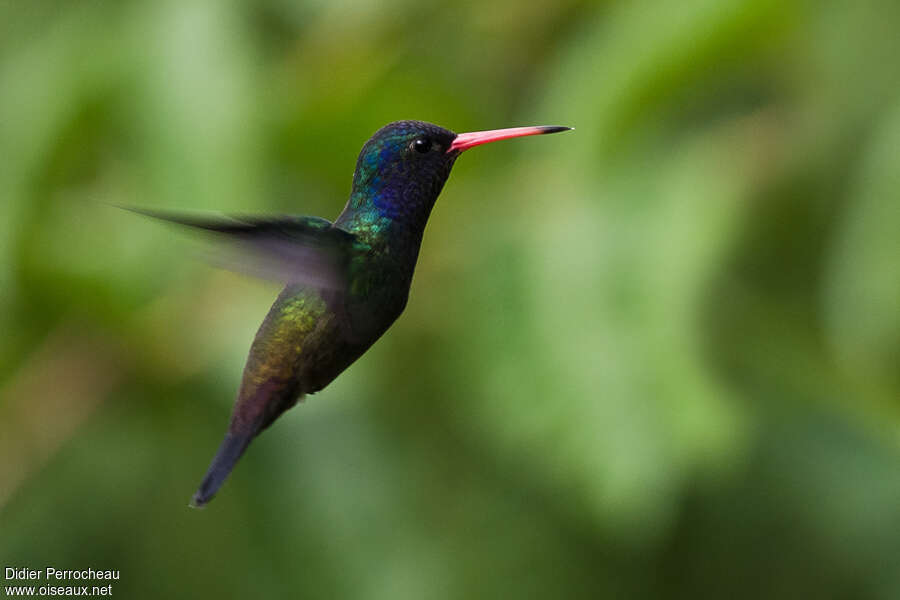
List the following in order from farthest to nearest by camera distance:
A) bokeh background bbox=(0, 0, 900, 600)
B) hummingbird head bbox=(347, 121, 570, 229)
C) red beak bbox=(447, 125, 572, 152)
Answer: bokeh background bbox=(0, 0, 900, 600), hummingbird head bbox=(347, 121, 570, 229), red beak bbox=(447, 125, 572, 152)

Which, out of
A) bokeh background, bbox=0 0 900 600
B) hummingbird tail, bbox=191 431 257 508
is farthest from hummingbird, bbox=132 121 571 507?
bokeh background, bbox=0 0 900 600

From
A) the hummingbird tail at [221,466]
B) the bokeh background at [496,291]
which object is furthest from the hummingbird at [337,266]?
the bokeh background at [496,291]

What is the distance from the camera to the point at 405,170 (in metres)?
0.59

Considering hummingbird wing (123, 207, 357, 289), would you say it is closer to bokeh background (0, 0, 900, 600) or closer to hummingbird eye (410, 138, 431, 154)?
hummingbird eye (410, 138, 431, 154)

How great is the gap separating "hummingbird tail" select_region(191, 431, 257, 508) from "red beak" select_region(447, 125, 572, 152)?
179mm

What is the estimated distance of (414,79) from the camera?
1.25m

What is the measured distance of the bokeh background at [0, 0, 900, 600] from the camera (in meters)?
1.18

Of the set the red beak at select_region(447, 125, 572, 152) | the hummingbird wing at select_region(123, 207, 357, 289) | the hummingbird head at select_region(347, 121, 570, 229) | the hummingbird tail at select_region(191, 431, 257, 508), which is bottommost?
the hummingbird tail at select_region(191, 431, 257, 508)

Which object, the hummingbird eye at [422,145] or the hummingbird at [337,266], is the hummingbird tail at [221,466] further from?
the hummingbird eye at [422,145]

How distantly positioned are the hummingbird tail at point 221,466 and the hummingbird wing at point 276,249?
102 mm

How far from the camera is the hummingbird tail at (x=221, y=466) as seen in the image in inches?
20.1

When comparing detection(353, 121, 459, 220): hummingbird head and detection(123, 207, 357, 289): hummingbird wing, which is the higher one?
detection(353, 121, 459, 220): hummingbird head

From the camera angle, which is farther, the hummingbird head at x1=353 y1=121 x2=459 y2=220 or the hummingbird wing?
the hummingbird head at x1=353 y1=121 x2=459 y2=220

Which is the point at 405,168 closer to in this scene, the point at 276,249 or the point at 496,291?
the point at 276,249
